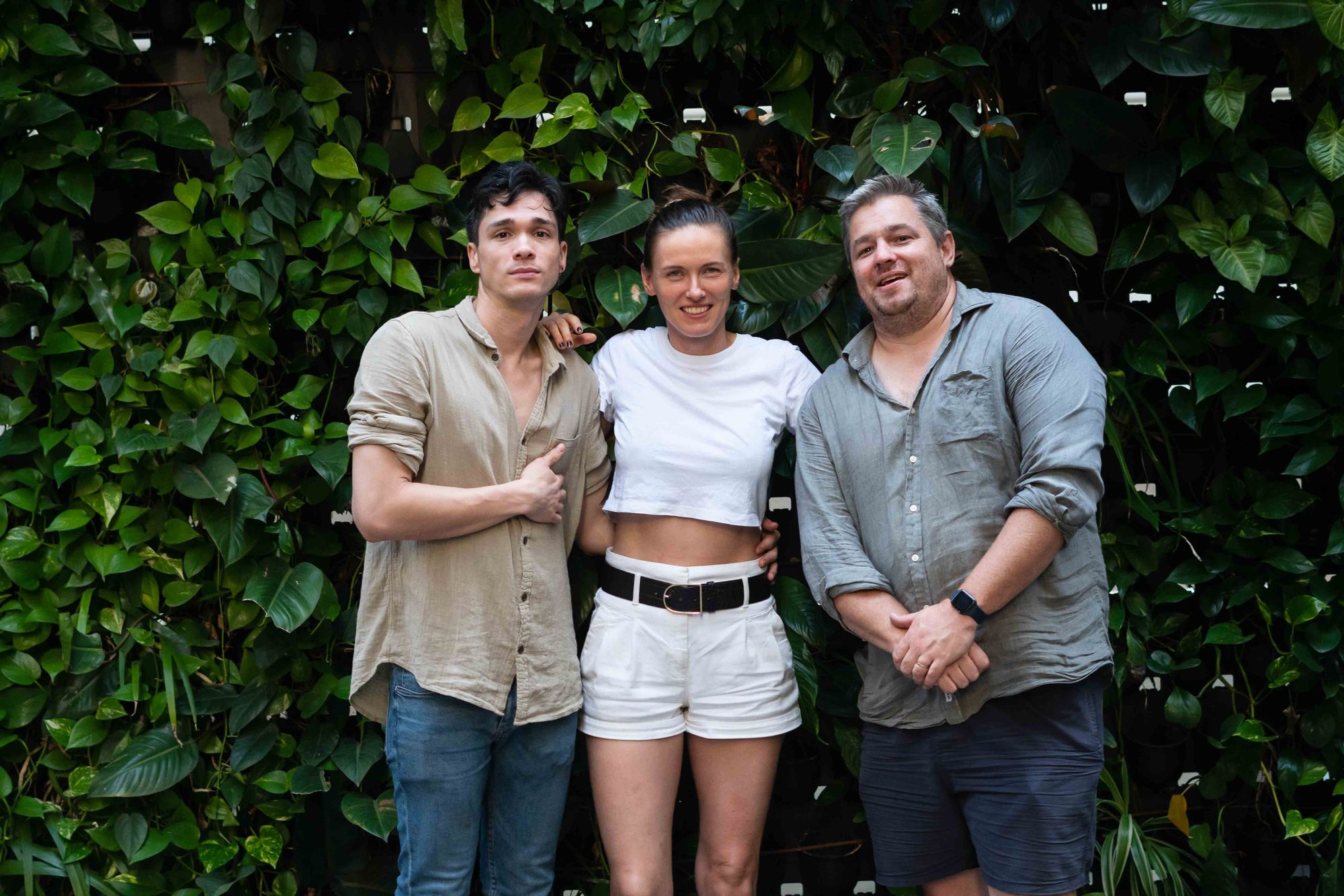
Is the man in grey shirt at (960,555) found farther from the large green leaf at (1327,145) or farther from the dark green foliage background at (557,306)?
the large green leaf at (1327,145)

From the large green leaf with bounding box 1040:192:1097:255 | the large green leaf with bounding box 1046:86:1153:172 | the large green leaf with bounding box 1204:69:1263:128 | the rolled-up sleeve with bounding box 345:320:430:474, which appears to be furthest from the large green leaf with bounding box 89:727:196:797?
the large green leaf with bounding box 1204:69:1263:128

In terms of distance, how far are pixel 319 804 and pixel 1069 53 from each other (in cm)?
234

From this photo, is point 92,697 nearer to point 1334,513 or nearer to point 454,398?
point 454,398

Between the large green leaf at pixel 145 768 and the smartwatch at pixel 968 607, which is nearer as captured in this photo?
the smartwatch at pixel 968 607

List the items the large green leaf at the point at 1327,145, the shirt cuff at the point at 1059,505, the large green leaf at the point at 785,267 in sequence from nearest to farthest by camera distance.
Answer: the shirt cuff at the point at 1059,505
the large green leaf at the point at 1327,145
the large green leaf at the point at 785,267

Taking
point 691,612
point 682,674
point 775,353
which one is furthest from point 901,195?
point 682,674

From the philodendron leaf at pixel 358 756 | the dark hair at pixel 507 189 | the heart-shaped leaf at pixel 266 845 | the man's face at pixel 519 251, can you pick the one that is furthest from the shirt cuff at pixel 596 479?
the heart-shaped leaf at pixel 266 845

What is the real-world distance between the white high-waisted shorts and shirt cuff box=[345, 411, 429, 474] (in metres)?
0.47

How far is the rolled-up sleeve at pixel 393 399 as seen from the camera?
70.7 inches

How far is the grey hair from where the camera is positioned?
1.94 metres

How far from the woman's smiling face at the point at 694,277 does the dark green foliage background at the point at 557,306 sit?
0.18m

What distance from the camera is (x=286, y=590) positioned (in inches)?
86.0

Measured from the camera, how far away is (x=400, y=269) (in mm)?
2246

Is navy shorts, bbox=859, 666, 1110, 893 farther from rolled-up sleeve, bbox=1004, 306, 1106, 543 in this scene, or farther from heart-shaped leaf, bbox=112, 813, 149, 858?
heart-shaped leaf, bbox=112, 813, 149, 858
